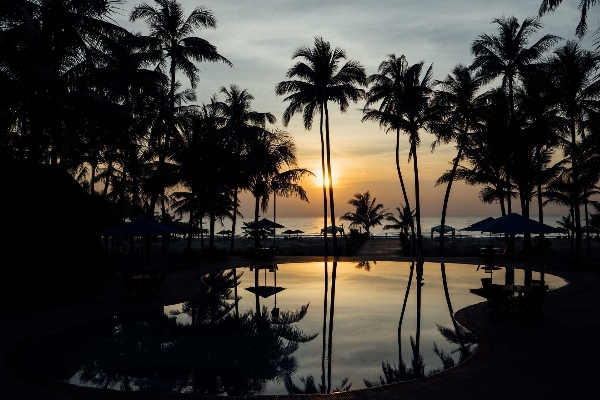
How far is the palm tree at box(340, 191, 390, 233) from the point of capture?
60.5 metres

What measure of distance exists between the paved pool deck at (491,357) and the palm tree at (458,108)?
20.3m

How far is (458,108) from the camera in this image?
Result: 31.8m

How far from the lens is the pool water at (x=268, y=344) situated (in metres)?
7.01

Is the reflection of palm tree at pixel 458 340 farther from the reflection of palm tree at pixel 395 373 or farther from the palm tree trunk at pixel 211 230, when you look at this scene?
the palm tree trunk at pixel 211 230

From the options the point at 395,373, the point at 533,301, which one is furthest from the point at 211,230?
the point at 395,373

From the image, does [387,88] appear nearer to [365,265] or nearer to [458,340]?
[365,265]

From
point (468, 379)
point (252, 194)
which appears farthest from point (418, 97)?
point (468, 379)

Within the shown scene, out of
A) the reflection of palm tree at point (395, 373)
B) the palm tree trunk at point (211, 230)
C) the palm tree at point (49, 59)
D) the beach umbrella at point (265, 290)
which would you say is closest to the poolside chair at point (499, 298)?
the reflection of palm tree at point (395, 373)

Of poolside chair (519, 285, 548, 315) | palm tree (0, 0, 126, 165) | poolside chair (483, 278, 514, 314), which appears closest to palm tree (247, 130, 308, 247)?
palm tree (0, 0, 126, 165)

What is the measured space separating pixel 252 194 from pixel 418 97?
14744mm

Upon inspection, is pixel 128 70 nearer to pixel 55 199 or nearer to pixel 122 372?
pixel 55 199

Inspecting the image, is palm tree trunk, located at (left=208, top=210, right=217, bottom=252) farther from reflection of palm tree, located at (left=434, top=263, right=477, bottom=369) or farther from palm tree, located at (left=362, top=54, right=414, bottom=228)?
reflection of palm tree, located at (left=434, top=263, right=477, bottom=369)

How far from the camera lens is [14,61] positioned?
14266 millimetres

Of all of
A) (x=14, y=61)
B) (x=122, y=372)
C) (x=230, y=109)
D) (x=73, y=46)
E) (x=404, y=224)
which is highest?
(x=230, y=109)
